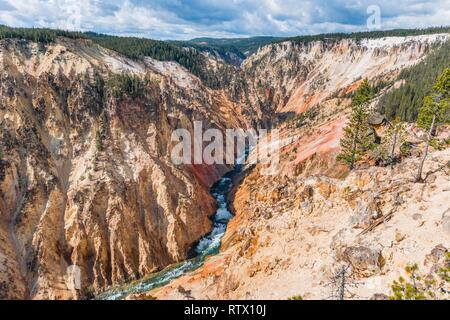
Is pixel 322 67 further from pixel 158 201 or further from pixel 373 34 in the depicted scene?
pixel 158 201

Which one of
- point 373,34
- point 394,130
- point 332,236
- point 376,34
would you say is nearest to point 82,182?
point 332,236

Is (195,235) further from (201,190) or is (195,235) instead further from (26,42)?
(26,42)

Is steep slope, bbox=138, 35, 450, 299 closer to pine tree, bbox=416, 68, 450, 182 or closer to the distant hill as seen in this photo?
pine tree, bbox=416, 68, 450, 182

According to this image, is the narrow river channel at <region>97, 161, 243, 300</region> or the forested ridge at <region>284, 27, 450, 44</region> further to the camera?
the forested ridge at <region>284, 27, 450, 44</region>

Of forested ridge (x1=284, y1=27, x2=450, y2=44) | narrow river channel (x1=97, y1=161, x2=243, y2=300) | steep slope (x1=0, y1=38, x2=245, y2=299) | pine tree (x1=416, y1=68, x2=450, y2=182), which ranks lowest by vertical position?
narrow river channel (x1=97, y1=161, x2=243, y2=300)

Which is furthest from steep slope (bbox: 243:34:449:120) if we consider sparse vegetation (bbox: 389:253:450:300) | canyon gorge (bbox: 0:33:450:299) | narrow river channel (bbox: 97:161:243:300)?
sparse vegetation (bbox: 389:253:450:300)

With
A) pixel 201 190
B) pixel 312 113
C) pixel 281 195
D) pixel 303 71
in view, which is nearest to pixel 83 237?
pixel 201 190

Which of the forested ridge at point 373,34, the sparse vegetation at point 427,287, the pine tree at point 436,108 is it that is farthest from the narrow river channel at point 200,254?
the forested ridge at point 373,34
